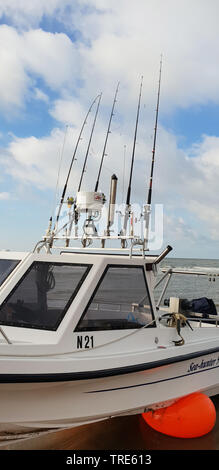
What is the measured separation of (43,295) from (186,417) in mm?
2103

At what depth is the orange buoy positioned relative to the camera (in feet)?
13.5

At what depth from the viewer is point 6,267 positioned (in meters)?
3.81

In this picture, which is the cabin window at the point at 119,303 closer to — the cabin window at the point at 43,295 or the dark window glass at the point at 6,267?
the cabin window at the point at 43,295

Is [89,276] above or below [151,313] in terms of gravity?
above

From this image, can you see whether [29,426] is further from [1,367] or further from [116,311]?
[116,311]

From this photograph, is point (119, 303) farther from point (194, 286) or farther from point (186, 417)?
point (194, 286)

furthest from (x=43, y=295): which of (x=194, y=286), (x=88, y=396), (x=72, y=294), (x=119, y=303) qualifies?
(x=194, y=286)

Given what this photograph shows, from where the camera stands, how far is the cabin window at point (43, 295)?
11.4 feet

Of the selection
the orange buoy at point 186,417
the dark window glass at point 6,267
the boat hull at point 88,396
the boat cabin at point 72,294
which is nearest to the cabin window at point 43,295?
the boat cabin at point 72,294

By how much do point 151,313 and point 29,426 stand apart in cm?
158

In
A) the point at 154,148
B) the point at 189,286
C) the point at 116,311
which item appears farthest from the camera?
the point at 189,286

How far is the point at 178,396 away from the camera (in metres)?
4.13

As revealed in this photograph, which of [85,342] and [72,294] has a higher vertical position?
[72,294]

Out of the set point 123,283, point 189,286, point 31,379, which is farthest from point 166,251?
point 189,286
